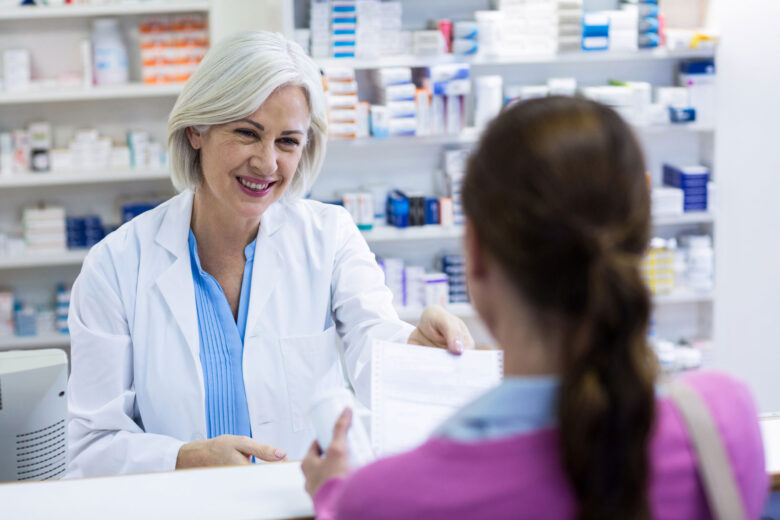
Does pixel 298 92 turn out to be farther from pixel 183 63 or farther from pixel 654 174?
pixel 654 174

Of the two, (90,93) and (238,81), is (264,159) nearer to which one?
(238,81)

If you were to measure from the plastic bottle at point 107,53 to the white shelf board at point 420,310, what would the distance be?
1.57m

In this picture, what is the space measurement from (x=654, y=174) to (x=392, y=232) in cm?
131

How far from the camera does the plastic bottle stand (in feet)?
12.7

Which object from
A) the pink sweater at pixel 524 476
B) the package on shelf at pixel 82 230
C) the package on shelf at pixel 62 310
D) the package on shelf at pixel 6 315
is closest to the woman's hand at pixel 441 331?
the pink sweater at pixel 524 476

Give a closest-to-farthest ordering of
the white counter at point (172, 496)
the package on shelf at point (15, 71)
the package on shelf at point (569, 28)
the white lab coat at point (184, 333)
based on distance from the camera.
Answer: the white counter at point (172, 496)
the white lab coat at point (184, 333)
the package on shelf at point (569, 28)
the package on shelf at point (15, 71)

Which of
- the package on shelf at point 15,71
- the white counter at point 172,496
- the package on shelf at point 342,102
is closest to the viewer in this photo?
the white counter at point 172,496

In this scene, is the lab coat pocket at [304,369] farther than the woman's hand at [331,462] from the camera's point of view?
Yes

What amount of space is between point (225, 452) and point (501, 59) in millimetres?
2574

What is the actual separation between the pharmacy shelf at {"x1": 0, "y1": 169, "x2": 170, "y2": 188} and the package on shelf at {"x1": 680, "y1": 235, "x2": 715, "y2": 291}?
234 centimetres

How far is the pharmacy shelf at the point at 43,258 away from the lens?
12.8 ft

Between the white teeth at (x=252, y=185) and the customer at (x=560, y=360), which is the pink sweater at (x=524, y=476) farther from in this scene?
the white teeth at (x=252, y=185)

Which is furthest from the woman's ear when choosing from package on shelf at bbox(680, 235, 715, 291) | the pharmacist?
package on shelf at bbox(680, 235, 715, 291)

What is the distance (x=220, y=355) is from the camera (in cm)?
195
